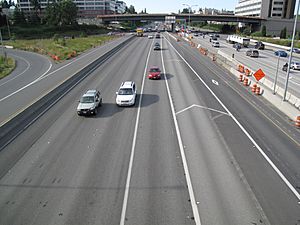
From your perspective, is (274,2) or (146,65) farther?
(274,2)

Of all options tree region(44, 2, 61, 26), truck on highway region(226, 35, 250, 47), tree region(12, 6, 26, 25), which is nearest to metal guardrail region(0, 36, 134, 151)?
truck on highway region(226, 35, 250, 47)

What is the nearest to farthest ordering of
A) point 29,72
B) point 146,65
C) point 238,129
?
point 238,129 < point 29,72 < point 146,65

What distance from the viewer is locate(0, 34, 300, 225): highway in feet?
34.2

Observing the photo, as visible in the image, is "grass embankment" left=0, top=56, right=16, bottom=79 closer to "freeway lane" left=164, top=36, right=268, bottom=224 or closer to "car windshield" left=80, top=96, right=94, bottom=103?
"car windshield" left=80, top=96, right=94, bottom=103

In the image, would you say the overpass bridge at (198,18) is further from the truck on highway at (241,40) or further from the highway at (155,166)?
the highway at (155,166)

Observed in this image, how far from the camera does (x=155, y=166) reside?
13.8 meters

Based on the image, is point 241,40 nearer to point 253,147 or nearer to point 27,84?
point 27,84

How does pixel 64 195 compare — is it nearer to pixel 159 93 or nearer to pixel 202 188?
pixel 202 188

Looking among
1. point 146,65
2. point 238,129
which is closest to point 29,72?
point 146,65

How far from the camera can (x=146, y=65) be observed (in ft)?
148

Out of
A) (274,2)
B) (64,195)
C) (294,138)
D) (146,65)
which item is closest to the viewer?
(64,195)

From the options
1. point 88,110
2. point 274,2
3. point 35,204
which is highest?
point 274,2

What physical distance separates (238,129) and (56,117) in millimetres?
14197

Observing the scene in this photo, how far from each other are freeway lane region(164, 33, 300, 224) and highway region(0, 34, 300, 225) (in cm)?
6
